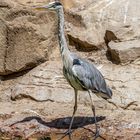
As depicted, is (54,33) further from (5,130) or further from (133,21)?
(5,130)

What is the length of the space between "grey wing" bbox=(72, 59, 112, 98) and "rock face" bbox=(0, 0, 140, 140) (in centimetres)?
45

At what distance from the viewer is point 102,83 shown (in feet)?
24.5

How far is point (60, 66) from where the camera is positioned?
8953mm

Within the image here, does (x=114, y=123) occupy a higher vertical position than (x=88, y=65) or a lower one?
lower

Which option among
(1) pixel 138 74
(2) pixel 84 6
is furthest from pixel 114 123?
(2) pixel 84 6

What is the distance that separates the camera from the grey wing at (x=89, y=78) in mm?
7117

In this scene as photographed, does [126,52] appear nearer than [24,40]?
Yes

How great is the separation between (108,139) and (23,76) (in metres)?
2.49

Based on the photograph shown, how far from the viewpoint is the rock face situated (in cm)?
761

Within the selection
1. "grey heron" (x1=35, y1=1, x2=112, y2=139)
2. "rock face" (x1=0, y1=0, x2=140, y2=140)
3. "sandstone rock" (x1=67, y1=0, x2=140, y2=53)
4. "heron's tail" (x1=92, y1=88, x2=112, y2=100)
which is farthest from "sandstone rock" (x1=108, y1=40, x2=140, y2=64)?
"grey heron" (x1=35, y1=1, x2=112, y2=139)

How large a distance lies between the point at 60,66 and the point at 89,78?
1765 mm

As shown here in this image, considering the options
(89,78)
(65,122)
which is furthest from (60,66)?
(89,78)

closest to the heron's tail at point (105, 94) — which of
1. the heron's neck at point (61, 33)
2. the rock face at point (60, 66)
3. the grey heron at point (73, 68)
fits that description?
the grey heron at point (73, 68)

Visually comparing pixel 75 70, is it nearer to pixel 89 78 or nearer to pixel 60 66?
pixel 89 78
